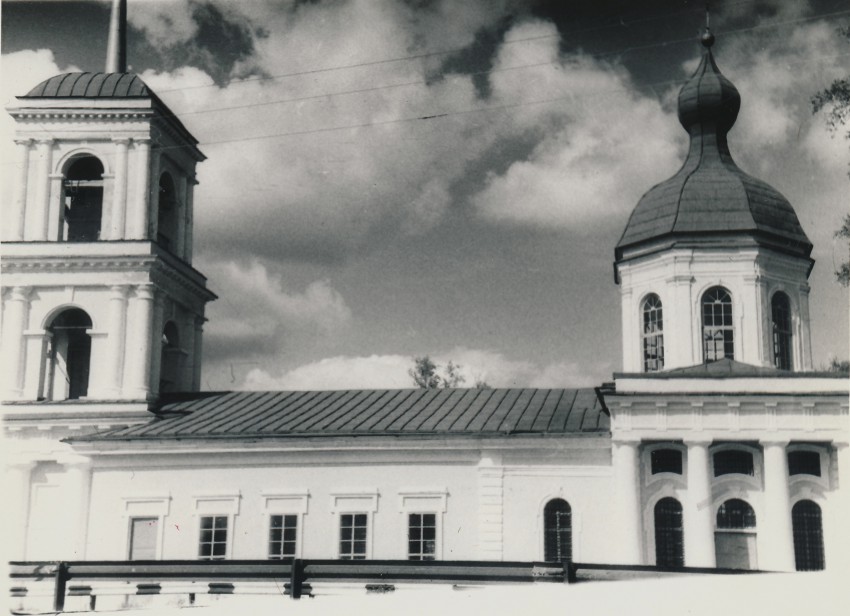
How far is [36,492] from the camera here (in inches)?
918

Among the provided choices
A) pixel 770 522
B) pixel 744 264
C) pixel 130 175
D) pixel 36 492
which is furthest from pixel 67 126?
pixel 770 522

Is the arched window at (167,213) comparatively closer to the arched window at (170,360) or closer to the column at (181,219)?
the column at (181,219)

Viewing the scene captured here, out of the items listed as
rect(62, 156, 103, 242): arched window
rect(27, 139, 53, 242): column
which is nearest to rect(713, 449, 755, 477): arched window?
rect(62, 156, 103, 242): arched window

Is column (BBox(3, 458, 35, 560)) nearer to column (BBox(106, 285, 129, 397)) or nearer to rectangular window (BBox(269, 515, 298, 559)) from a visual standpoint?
column (BBox(106, 285, 129, 397))

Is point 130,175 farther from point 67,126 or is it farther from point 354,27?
point 354,27

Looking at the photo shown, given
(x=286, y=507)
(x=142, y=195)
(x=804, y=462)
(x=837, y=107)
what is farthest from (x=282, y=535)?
(x=837, y=107)

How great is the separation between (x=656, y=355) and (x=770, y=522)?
4.63 metres

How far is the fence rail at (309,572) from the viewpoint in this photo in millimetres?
14023

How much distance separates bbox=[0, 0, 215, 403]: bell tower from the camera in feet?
78.1

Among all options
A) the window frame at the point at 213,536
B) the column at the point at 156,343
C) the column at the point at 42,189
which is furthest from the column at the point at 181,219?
the window frame at the point at 213,536

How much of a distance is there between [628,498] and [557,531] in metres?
1.81

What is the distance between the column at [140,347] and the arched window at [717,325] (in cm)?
1133

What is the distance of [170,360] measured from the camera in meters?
25.8

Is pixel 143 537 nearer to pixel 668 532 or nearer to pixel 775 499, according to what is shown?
pixel 668 532
